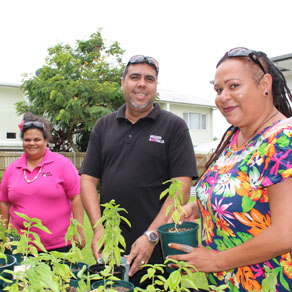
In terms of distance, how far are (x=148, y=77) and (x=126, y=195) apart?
93cm

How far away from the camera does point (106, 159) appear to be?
2.74 metres

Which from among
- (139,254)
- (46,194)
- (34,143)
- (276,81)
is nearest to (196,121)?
(34,143)

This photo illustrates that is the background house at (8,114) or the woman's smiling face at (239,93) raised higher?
the background house at (8,114)

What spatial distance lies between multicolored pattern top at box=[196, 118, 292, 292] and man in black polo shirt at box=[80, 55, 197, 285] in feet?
2.59

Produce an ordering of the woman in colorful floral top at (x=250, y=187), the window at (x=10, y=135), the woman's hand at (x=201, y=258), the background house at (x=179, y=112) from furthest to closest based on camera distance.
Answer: the window at (x=10, y=135) → the background house at (x=179, y=112) → the woman's hand at (x=201, y=258) → the woman in colorful floral top at (x=250, y=187)

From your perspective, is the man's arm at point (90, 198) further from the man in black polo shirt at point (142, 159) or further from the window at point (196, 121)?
the window at point (196, 121)

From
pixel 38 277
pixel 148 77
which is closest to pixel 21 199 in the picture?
pixel 148 77

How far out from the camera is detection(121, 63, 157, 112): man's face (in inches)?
104

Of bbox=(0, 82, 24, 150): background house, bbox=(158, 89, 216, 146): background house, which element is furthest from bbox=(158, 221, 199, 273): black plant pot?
bbox=(158, 89, 216, 146): background house

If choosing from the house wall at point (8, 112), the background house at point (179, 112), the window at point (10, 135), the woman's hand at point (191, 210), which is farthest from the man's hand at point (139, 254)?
the window at point (10, 135)

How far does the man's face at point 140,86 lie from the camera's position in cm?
264

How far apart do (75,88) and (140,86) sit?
1255cm

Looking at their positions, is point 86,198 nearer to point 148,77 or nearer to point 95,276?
point 148,77

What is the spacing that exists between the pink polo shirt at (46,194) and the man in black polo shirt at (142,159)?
0.72m
